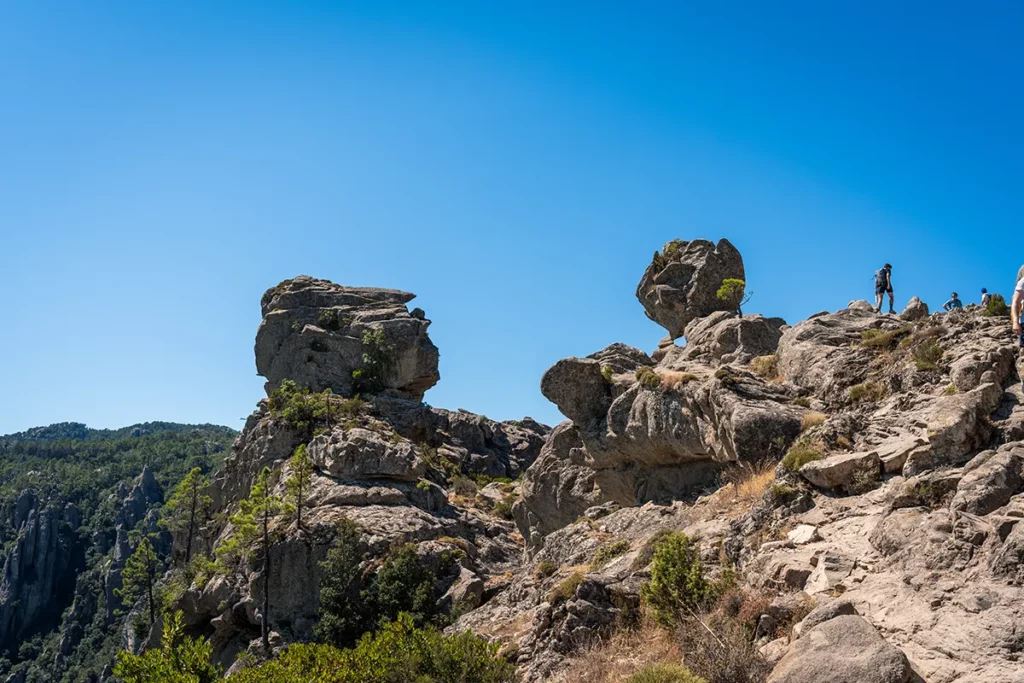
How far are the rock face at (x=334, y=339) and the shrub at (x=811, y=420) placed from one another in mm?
49904

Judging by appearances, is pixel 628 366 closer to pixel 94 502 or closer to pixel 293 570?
pixel 293 570

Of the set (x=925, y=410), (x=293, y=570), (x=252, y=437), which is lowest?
(x=293, y=570)

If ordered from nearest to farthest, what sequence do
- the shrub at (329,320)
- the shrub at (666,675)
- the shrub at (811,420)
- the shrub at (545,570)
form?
1. the shrub at (666,675)
2. the shrub at (811,420)
3. the shrub at (545,570)
4. the shrub at (329,320)

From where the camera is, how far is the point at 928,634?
31.4 feet

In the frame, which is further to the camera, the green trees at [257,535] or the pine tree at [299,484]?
the pine tree at [299,484]

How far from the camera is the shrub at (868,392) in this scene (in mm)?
18016

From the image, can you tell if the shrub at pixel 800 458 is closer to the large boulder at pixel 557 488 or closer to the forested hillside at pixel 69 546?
the large boulder at pixel 557 488

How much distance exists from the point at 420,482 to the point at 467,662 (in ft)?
110

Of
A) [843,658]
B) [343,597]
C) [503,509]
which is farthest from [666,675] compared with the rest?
[503,509]

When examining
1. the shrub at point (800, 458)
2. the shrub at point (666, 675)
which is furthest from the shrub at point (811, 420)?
the shrub at point (666, 675)

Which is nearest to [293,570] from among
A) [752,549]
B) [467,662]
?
[467,662]

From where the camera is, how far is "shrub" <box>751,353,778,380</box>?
77.7 feet

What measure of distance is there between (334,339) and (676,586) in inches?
2244

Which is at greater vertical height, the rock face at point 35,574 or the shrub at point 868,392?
the shrub at point 868,392
